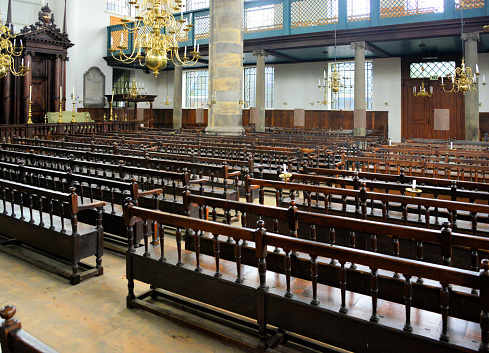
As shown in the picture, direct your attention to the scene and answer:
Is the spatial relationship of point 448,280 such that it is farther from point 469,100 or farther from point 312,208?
point 469,100

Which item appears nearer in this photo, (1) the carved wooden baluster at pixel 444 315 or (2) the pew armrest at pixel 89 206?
(1) the carved wooden baluster at pixel 444 315

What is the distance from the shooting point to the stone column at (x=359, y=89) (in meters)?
18.3

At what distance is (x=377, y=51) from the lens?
21.0m

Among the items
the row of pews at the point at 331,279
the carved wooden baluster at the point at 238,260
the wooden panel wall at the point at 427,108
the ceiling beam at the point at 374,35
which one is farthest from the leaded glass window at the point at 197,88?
the carved wooden baluster at the point at 238,260

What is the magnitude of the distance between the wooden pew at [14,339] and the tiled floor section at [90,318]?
1.64 metres

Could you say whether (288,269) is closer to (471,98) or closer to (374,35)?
(471,98)

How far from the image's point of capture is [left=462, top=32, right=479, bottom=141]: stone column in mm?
15945

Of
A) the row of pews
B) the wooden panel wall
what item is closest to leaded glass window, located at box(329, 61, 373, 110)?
the wooden panel wall

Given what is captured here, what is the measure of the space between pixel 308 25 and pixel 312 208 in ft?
51.7

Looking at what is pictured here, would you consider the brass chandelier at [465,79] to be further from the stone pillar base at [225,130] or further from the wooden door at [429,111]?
the stone pillar base at [225,130]

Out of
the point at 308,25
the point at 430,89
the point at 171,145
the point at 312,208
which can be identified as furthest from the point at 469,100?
the point at 312,208

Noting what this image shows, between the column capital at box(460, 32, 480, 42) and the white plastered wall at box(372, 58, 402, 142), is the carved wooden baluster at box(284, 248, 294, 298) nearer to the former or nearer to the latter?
the column capital at box(460, 32, 480, 42)

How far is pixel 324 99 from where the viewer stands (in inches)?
963

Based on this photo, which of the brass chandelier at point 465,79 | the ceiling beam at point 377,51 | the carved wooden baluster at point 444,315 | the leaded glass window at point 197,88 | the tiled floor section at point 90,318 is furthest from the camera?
the leaded glass window at point 197,88
